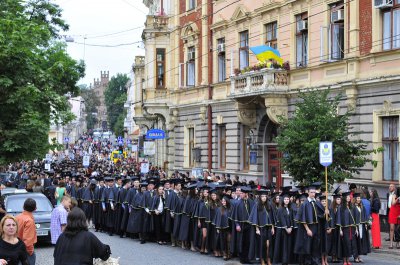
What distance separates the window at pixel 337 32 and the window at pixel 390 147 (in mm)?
3636

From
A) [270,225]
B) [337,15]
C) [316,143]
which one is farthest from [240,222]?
[337,15]

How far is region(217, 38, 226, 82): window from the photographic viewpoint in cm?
3581

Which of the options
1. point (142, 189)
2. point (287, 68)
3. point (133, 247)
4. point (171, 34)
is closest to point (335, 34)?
point (287, 68)

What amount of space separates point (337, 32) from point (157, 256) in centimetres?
1166

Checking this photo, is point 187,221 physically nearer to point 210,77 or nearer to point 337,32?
point 337,32

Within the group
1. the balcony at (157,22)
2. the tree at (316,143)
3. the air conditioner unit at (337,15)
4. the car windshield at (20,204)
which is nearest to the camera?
the car windshield at (20,204)

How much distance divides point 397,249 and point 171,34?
25699mm

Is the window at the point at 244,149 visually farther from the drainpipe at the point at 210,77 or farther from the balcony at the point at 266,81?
the balcony at the point at 266,81

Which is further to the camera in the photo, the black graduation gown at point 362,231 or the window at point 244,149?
the window at point 244,149

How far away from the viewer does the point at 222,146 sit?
36.2 metres

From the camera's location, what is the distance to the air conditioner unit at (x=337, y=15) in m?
25.9

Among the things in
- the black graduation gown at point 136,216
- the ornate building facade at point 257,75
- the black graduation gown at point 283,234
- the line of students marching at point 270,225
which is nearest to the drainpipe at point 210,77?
the ornate building facade at point 257,75

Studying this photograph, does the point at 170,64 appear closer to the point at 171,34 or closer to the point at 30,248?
the point at 171,34

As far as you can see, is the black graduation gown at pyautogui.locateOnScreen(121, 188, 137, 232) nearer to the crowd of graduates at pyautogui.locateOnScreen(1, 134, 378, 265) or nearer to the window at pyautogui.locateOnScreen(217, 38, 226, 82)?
the crowd of graduates at pyautogui.locateOnScreen(1, 134, 378, 265)
